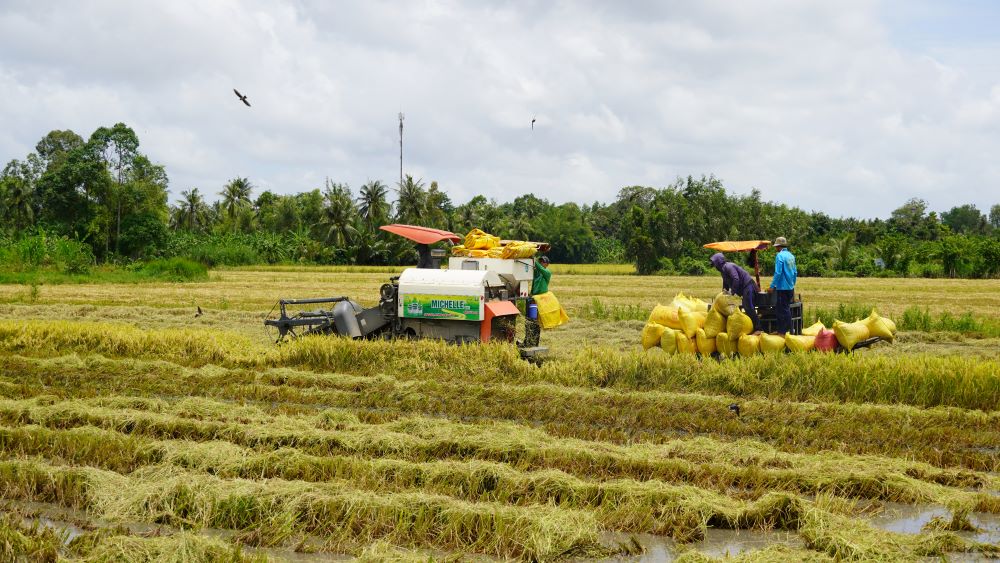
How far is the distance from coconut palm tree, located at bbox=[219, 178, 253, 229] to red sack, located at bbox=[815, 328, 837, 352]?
73041 millimetres

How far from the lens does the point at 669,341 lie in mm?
11328

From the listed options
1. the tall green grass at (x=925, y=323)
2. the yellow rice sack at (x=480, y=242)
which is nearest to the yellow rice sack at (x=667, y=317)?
the yellow rice sack at (x=480, y=242)

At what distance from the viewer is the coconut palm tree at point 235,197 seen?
81.6m

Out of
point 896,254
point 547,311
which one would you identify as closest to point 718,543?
point 547,311

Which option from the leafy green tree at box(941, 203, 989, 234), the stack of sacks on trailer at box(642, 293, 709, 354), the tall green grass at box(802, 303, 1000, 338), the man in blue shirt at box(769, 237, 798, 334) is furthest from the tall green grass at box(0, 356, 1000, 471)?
the leafy green tree at box(941, 203, 989, 234)

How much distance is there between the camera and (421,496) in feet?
18.4

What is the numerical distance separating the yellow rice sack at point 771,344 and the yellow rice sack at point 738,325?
263mm

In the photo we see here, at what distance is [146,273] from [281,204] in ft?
140

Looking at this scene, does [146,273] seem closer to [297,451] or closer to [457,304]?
[457,304]

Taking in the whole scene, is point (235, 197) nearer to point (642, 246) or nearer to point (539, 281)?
point (642, 246)

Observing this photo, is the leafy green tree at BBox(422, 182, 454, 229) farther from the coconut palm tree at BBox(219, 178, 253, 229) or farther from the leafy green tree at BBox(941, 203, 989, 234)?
the leafy green tree at BBox(941, 203, 989, 234)

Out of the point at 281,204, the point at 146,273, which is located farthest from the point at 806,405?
the point at 281,204

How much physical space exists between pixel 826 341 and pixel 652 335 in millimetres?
2196

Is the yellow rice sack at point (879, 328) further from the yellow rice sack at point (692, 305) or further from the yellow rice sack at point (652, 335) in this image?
the yellow rice sack at point (652, 335)
